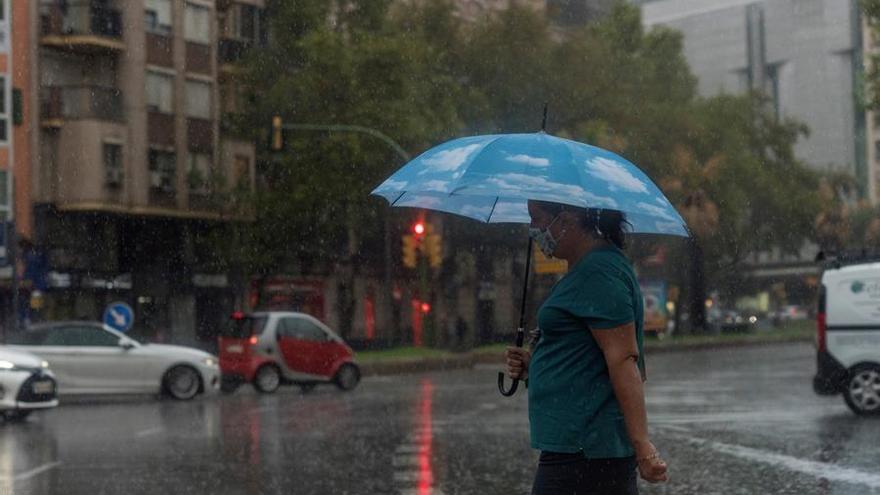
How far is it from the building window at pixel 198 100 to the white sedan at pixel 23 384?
108ft

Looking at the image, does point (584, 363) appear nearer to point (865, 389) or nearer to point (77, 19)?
point (865, 389)

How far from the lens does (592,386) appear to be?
496 cm

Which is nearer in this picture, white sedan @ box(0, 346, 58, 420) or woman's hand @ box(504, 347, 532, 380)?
woman's hand @ box(504, 347, 532, 380)

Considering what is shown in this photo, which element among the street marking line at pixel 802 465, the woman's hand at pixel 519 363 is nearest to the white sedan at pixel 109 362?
the street marking line at pixel 802 465

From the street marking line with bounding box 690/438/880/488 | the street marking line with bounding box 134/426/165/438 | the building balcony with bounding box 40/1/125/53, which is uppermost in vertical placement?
the building balcony with bounding box 40/1/125/53

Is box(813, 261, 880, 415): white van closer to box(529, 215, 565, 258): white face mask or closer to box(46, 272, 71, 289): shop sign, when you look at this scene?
box(529, 215, 565, 258): white face mask

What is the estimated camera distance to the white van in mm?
19016

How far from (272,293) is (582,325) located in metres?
54.2

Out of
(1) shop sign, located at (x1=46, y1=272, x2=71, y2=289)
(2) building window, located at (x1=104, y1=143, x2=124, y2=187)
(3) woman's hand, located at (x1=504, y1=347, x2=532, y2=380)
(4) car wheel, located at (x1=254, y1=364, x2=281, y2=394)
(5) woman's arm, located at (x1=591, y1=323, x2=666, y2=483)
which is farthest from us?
(2) building window, located at (x1=104, y1=143, x2=124, y2=187)

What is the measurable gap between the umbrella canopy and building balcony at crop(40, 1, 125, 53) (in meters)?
43.4

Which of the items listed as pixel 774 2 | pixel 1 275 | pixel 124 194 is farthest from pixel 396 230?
pixel 774 2

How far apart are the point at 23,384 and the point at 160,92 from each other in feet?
106

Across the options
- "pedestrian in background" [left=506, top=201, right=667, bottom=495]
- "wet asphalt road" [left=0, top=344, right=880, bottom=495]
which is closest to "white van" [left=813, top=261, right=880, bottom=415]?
"wet asphalt road" [left=0, top=344, right=880, bottom=495]

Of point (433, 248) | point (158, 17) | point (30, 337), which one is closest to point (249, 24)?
point (158, 17)
